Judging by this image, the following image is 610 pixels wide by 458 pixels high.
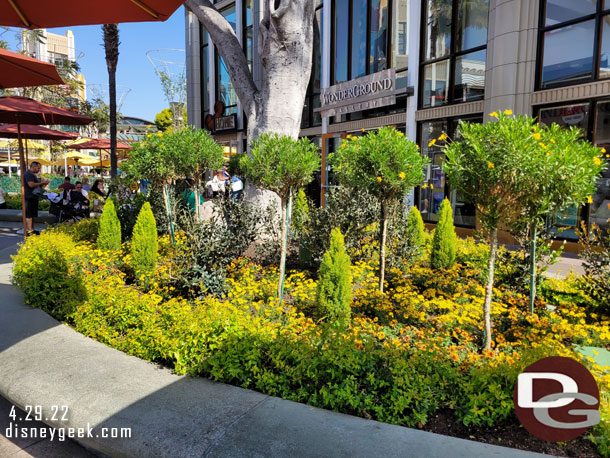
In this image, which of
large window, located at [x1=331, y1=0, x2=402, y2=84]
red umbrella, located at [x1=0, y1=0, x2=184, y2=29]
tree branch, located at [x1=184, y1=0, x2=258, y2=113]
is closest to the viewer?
red umbrella, located at [x1=0, y1=0, x2=184, y2=29]

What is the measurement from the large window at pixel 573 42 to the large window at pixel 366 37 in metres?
4.56

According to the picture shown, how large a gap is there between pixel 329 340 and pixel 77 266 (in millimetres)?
4091

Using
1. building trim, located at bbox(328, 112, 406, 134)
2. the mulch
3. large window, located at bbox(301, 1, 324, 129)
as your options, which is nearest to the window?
large window, located at bbox(301, 1, 324, 129)

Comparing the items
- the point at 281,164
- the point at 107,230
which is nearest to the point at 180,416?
the point at 281,164

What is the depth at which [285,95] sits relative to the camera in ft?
29.2

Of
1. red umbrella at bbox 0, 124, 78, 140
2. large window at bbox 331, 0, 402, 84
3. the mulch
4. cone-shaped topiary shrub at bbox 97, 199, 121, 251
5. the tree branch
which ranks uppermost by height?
large window at bbox 331, 0, 402, 84

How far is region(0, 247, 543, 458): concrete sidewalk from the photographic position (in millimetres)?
2645

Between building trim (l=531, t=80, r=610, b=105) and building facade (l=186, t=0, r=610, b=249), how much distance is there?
2cm

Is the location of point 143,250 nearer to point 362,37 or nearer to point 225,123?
point 362,37

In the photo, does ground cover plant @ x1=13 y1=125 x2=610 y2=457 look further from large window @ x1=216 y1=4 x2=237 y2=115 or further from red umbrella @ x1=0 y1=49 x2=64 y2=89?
large window @ x1=216 y1=4 x2=237 y2=115

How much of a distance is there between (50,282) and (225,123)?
19031mm

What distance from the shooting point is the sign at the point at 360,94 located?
14280mm

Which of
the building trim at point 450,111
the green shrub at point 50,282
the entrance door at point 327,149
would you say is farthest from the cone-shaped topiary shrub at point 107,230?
the entrance door at point 327,149

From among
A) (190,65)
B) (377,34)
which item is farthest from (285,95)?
(190,65)
